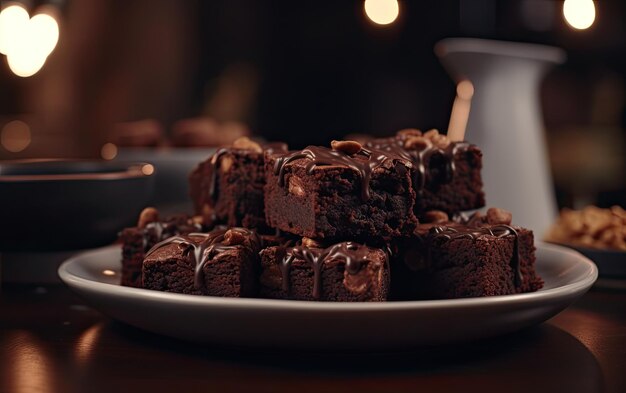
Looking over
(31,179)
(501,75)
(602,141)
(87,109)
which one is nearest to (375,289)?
(31,179)

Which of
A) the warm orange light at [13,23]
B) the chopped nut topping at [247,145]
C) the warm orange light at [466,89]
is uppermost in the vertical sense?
the warm orange light at [13,23]

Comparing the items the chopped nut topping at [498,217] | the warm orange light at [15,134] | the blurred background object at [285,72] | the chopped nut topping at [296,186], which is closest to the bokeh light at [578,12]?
the chopped nut topping at [498,217]

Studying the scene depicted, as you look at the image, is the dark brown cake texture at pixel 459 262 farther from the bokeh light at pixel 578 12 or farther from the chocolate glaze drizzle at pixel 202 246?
the bokeh light at pixel 578 12

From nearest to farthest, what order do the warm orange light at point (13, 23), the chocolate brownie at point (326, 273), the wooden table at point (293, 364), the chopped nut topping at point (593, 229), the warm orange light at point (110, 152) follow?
the wooden table at point (293, 364) < the chocolate brownie at point (326, 273) < the chopped nut topping at point (593, 229) < the warm orange light at point (110, 152) < the warm orange light at point (13, 23)

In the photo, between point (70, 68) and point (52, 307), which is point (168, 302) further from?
point (70, 68)

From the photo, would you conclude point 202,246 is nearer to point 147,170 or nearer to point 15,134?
point 147,170

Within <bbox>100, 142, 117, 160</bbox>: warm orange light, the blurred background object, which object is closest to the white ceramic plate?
<bbox>100, 142, 117, 160</bbox>: warm orange light

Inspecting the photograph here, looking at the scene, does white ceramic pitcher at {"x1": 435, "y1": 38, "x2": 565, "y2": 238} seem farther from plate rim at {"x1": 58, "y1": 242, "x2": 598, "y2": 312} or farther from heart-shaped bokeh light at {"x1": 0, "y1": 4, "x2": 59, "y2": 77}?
heart-shaped bokeh light at {"x1": 0, "y1": 4, "x2": 59, "y2": 77}
